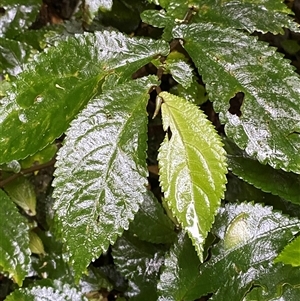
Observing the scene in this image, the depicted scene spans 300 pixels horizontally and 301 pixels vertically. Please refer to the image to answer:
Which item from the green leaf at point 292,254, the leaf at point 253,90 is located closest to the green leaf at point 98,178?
the leaf at point 253,90

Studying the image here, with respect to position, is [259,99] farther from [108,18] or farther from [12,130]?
[108,18]

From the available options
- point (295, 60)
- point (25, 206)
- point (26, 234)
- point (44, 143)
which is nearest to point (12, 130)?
point (44, 143)

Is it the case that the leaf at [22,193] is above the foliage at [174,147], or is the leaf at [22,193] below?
below

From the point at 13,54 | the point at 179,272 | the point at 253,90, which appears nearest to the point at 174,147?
the point at 253,90

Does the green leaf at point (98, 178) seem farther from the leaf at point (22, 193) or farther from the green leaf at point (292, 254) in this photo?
the leaf at point (22, 193)

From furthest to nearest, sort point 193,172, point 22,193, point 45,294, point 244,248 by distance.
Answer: point 22,193 → point 45,294 → point 244,248 → point 193,172

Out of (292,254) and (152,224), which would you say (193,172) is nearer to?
(292,254)
